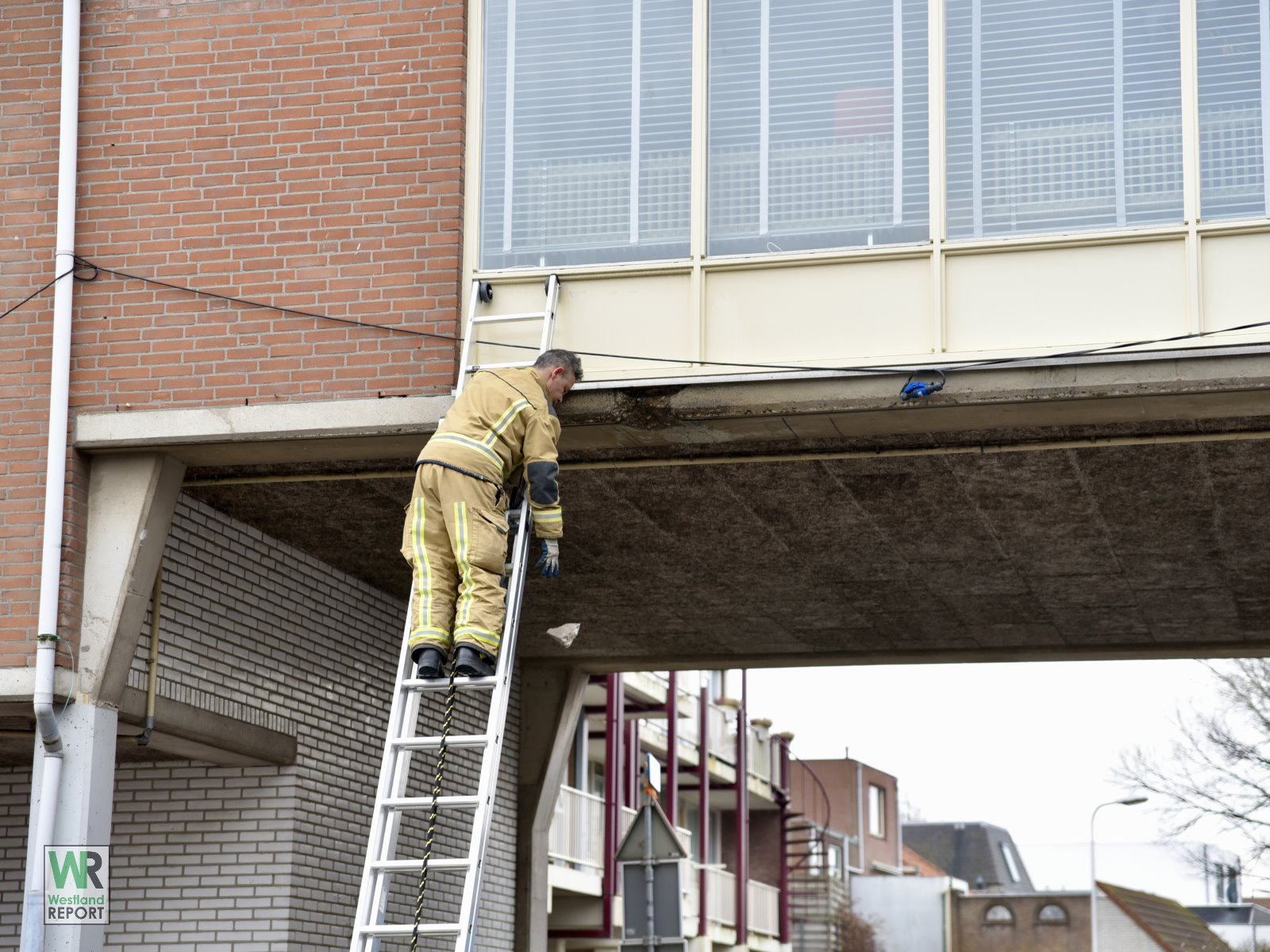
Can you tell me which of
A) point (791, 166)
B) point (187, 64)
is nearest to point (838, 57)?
point (791, 166)

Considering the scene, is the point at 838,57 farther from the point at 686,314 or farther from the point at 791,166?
the point at 686,314

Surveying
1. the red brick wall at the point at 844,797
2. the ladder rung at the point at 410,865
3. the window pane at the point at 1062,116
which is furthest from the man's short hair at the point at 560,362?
the red brick wall at the point at 844,797

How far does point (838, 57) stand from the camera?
31.4 ft

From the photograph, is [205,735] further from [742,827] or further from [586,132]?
[742,827]

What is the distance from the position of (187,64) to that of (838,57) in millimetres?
3923

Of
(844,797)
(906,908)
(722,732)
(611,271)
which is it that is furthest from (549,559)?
(844,797)

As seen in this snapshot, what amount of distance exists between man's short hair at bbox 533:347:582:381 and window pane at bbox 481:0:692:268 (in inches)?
42.4

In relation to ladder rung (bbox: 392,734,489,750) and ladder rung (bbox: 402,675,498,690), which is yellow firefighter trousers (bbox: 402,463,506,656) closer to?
ladder rung (bbox: 402,675,498,690)

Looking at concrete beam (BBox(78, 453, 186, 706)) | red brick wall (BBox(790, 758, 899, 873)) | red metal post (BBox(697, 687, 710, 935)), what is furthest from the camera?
red brick wall (BBox(790, 758, 899, 873))

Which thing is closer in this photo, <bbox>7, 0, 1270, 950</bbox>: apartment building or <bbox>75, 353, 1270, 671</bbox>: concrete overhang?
<bbox>7, 0, 1270, 950</bbox>: apartment building

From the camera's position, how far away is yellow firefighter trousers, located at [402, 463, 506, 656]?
794 centimetres

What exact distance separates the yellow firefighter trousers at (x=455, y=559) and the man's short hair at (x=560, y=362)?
848 millimetres

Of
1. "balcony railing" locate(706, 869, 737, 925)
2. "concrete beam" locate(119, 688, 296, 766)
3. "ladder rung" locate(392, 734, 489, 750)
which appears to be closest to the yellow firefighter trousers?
"ladder rung" locate(392, 734, 489, 750)

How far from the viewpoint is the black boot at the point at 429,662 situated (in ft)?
25.7
